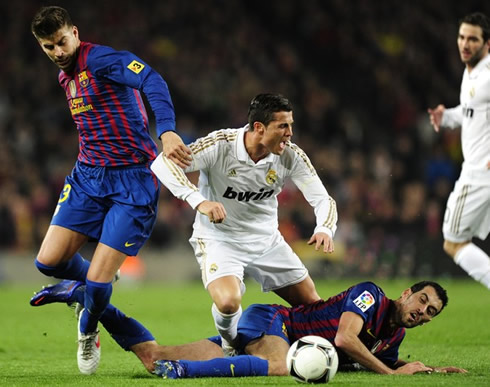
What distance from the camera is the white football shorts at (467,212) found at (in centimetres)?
682

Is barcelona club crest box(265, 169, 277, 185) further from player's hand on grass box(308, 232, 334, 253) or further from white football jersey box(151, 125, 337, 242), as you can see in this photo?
player's hand on grass box(308, 232, 334, 253)

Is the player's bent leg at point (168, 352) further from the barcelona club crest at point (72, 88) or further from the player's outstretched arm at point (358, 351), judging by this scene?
the barcelona club crest at point (72, 88)

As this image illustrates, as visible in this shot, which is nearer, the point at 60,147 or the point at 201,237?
the point at 201,237

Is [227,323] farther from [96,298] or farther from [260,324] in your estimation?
[96,298]

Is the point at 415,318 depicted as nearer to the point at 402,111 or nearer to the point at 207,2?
the point at 402,111

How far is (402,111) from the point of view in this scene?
18.5 meters

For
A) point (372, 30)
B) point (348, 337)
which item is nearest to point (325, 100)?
point (372, 30)

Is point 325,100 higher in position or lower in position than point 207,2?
lower

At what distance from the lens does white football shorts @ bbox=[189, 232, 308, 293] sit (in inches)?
258

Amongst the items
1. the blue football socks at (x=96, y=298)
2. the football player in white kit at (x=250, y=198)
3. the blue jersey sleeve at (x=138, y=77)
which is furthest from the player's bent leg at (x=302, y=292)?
the blue jersey sleeve at (x=138, y=77)

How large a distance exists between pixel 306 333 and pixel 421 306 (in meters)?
0.86

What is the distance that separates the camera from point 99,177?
6.27 meters

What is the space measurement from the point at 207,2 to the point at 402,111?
4.87 m

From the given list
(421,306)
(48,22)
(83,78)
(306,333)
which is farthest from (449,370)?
(48,22)
